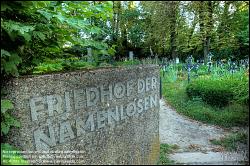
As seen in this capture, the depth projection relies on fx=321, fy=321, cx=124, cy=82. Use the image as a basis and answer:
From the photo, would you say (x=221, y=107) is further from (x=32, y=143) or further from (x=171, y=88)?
(x=32, y=143)

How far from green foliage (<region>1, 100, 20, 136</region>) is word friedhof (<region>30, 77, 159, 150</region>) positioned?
204mm

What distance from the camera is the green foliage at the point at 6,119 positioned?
7.89ft

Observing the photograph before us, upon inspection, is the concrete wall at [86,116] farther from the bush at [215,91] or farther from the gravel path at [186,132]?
the bush at [215,91]

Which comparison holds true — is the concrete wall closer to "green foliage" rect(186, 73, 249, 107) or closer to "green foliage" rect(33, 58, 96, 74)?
"green foliage" rect(33, 58, 96, 74)

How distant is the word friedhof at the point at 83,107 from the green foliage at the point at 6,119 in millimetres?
204

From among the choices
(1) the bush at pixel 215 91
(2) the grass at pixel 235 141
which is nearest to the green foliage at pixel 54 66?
(2) the grass at pixel 235 141

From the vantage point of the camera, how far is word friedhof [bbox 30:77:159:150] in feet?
9.26

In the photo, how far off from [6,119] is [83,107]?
83cm

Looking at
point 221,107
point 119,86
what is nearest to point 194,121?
point 221,107

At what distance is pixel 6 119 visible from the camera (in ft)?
8.32

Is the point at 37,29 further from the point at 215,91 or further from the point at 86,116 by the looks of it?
the point at 215,91

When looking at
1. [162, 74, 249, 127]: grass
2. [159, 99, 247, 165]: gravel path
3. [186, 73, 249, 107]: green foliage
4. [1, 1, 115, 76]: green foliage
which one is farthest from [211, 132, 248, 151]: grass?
[186, 73, 249, 107]: green foliage

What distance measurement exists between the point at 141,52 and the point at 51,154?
1066cm

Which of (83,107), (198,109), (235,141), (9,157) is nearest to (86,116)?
(83,107)
